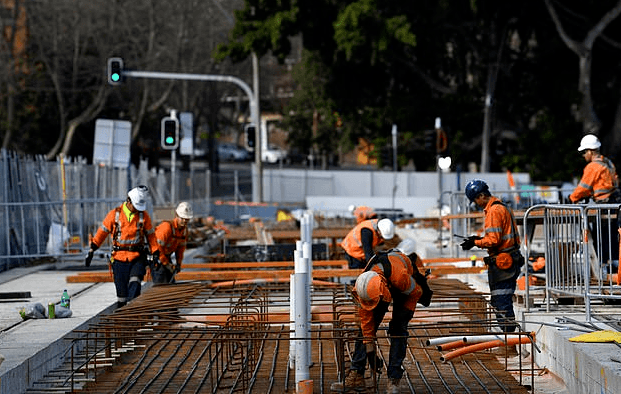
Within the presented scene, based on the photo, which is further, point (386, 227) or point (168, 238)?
point (168, 238)

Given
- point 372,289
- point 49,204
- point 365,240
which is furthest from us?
point 49,204

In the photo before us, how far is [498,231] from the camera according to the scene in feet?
41.3

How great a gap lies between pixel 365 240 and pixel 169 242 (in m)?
2.79

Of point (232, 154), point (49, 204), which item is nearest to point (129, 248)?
point (49, 204)

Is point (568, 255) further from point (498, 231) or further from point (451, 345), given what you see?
point (451, 345)

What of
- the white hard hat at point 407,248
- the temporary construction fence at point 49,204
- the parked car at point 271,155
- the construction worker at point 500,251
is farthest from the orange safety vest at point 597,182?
the parked car at point 271,155

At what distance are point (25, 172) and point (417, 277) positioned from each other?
14018 millimetres

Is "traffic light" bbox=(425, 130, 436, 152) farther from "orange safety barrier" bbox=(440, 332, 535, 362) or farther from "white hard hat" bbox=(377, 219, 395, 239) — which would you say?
"orange safety barrier" bbox=(440, 332, 535, 362)

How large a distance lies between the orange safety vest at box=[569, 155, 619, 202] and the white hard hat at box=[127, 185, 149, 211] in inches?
206

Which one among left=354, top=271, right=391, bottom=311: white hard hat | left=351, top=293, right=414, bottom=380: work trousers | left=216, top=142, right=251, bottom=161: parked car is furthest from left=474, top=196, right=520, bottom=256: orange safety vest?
left=216, top=142, right=251, bottom=161: parked car

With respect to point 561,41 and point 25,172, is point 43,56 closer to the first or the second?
point 561,41

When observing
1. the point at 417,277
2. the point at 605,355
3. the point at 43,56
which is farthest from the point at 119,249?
the point at 43,56

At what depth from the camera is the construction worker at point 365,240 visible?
41.8 ft

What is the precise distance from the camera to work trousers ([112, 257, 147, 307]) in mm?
14781
